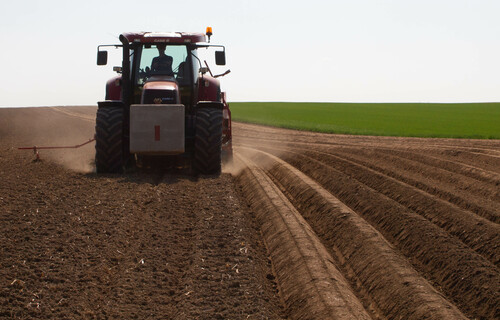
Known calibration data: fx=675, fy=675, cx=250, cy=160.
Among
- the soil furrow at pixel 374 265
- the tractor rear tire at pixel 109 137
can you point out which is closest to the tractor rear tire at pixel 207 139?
the tractor rear tire at pixel 109 137

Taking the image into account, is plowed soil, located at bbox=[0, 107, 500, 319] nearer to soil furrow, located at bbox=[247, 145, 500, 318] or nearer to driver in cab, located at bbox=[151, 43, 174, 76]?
soil furrow, located at bbox=[247, 145, 500, 318]

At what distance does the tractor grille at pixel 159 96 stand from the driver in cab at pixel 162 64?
A: 2.45 ft

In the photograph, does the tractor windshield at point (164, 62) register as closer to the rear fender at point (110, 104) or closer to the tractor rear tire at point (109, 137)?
the rear fender at point (110, 104)

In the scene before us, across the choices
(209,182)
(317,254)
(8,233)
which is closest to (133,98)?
(209,182)

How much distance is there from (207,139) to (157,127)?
866mm

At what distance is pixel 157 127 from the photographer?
35.6 feet

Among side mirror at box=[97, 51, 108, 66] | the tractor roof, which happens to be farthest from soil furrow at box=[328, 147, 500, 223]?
side mirror at box=[97, 51, 108, 66]

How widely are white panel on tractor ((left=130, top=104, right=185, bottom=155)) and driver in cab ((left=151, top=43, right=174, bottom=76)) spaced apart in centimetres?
125

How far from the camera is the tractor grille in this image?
36.7ft

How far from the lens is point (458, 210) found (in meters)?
8.48

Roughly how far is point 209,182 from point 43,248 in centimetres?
463

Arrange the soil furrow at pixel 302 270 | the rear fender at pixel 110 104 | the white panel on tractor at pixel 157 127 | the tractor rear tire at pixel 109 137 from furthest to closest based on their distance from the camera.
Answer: the rear fender at pixel 110 104
the tractor rear tire at pixel 109 137
the white panel on tractor at pixel 157 127
the soil furrow at pixel 302 270

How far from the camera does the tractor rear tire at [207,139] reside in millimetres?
11133

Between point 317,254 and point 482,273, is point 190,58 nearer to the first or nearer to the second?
point 317,254
